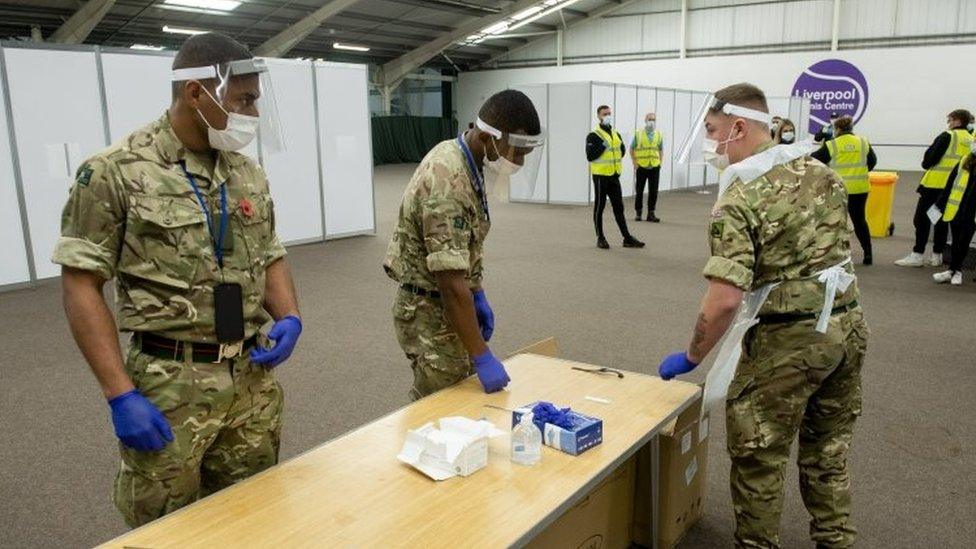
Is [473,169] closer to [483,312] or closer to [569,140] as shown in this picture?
[483,312]

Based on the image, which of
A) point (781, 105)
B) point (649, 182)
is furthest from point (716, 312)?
point (781, 105)

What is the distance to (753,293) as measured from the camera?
6.43ft

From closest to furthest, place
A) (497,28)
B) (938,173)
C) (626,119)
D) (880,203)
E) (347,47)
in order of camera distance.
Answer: (938,173) < (880,203) < (626,119) < (347,47) < (497,28)

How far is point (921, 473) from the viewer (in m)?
2.83

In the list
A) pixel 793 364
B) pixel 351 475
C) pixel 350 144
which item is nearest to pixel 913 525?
pixel 793 364

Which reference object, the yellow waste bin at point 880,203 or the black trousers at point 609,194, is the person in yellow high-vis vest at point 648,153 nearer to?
the black trousers at point 609,194

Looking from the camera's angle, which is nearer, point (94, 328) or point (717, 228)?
point (94, 328)

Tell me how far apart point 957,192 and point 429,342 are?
5577mm

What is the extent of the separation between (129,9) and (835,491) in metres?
14.8

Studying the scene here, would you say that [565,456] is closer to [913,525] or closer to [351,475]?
[351,475]

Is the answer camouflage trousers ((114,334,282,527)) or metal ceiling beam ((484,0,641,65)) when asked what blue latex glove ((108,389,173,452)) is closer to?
camouflage trousers ((114,334,282,527))

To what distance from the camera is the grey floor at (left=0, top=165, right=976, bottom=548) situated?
2.59m

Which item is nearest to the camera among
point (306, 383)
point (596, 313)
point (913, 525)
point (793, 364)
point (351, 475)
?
point (351, 475)

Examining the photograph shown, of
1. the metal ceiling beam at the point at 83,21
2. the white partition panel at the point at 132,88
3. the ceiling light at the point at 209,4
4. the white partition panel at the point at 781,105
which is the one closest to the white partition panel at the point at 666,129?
the white partition panel at the point at 781,105
